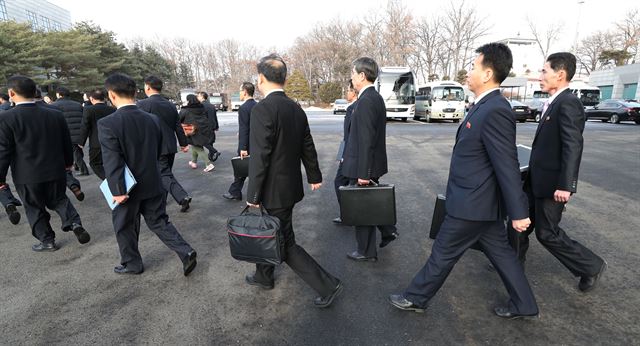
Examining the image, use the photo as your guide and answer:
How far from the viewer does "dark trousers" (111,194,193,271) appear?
324 cm

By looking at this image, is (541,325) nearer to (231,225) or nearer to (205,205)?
(231,225)

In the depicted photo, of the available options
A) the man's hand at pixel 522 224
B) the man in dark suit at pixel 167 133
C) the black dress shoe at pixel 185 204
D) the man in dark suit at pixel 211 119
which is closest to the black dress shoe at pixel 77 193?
the man in dark suit at pixel 167 133

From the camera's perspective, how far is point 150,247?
13.1ft

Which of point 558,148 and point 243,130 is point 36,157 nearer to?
point 243,130

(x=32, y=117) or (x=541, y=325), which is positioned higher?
(x=32, y=117)

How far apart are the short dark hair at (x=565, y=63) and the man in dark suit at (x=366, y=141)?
141cm

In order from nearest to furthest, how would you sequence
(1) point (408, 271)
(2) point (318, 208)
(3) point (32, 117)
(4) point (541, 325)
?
(4) point (541, 325), (1) point (408, 271), (3) point (32, 117), (2) point (318, 208)

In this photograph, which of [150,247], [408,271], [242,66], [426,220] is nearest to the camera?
[408,271]

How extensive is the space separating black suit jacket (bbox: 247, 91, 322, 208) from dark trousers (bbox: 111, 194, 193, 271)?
1.24m

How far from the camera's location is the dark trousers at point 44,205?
12.5 feet

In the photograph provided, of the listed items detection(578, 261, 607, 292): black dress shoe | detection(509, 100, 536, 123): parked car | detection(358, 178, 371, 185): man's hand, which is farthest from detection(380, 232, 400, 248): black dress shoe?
detection(509, 100, 536, 123): parked car

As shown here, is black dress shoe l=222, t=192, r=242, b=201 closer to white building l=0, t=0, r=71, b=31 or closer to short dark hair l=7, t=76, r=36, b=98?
short dark hair l=7, t=76, r=36, b=98

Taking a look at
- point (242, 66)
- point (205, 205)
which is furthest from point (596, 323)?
point (242, 66)

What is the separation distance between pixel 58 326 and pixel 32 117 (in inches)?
90.5
